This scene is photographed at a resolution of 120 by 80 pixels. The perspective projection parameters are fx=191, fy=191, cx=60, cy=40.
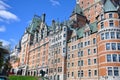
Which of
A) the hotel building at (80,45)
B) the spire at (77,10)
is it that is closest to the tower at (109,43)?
the hotel building at (80,45)

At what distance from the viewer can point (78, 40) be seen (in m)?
61.4

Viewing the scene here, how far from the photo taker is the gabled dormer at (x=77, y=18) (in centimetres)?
7131

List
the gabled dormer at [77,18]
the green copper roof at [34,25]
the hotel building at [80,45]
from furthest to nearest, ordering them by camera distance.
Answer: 1. the green copper roof at [34,25]
2. the gabled dormer at [77,18]
3. the hotel building at [80,45]

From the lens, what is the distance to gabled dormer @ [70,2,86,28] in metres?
71.3

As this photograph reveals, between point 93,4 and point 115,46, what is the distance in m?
30.0

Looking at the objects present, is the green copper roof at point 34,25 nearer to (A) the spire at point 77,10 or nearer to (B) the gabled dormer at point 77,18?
(A) the spire at point 77,10

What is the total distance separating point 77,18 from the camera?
73312mm

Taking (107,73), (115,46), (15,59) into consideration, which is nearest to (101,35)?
A: (115,46)

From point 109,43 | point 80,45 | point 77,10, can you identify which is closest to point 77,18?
point 77,10

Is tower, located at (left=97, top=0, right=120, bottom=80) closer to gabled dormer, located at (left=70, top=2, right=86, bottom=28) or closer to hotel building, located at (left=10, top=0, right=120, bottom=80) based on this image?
hotel building, located at (left=10, top=0, right=120, bottom=80)

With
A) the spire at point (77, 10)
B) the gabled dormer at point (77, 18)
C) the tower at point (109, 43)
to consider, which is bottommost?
the tower at point (109, 43)

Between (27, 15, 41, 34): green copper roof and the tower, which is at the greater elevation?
(27, 15, 41, 34): green copper roof

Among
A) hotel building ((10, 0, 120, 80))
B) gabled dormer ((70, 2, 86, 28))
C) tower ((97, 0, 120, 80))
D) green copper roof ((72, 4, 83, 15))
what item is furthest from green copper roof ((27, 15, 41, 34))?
tower ((97, 0, 120, 80))

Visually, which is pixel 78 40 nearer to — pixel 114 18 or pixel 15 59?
pixel 114 18
